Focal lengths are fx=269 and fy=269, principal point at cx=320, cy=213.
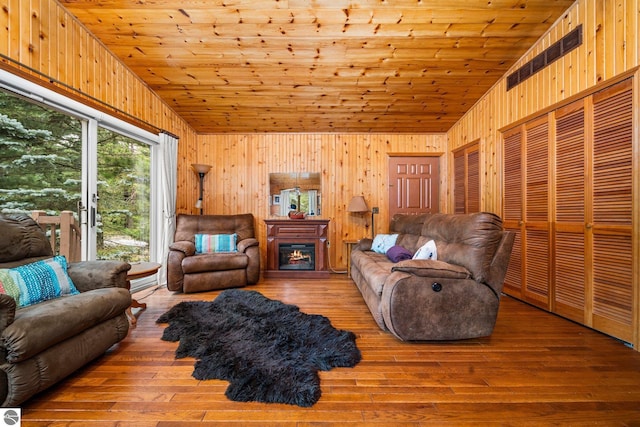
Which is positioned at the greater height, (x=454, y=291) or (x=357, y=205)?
(x=357, y=205)

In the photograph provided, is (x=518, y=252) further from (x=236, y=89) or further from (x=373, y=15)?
(x=236, y=89)

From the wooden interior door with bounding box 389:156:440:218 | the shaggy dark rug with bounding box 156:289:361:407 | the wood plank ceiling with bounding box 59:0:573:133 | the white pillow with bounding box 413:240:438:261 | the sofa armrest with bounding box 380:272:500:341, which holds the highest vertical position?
the wood plank ceiling with bounding box 59:0:573:133

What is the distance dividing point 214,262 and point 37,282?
6.00ft

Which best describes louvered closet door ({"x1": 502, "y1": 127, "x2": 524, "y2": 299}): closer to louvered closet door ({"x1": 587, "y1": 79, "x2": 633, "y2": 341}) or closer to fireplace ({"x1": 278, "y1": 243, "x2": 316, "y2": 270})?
louvered closet door ({"x1": 587, "y1": 79, "x2": 633, "y2": 341})

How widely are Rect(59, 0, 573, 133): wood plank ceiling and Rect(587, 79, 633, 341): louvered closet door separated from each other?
1125mm

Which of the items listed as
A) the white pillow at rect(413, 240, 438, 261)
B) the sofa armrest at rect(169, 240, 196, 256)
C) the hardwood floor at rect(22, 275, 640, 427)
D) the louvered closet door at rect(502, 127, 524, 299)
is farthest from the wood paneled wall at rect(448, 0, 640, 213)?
the sofa armrest at rect(169, 240, 196, 256)

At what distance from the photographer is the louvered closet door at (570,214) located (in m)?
2.45

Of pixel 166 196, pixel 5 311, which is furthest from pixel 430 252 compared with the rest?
pixel 166 196

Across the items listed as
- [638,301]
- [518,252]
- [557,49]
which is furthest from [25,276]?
[557,49]

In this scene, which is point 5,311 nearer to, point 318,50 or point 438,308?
point 438,308

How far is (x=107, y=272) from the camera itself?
6.39 ft

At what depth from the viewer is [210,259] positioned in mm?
3445

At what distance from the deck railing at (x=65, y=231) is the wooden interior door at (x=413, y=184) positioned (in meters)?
4.21

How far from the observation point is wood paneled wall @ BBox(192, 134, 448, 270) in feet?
15.8
